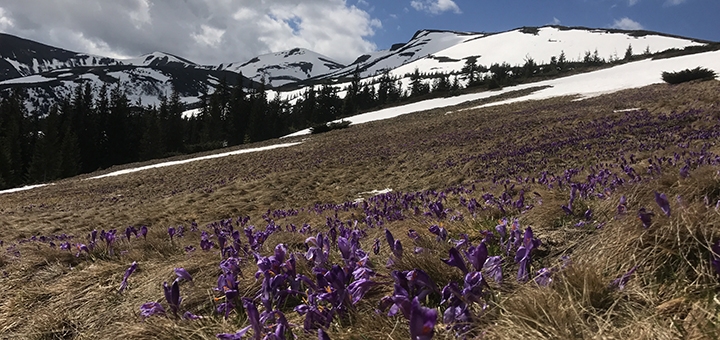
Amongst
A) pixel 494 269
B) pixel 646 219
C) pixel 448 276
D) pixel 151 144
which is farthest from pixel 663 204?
pixel 151 144

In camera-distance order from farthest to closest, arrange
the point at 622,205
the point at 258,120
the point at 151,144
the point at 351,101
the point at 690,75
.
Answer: the point at 351,101 → the point at 258,120 → the point at 151,144 → the point at 690,75 → the point at 622,205

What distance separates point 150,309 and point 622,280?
210cm

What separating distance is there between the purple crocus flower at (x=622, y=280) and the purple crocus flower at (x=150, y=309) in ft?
6.64

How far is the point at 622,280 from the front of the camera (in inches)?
63.1

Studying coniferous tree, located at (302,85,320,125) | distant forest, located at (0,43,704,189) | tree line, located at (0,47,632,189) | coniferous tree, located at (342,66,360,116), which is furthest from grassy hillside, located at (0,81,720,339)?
coniferous tree, located at (302,85,320,125)

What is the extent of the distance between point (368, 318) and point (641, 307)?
994 millimetres

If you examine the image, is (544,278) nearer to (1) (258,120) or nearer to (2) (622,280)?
(2) (622,280)

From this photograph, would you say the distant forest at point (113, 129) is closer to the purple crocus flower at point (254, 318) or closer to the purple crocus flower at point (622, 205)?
the purple crocus flower at point (622, 205)

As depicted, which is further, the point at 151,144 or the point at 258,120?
the point at 258,120

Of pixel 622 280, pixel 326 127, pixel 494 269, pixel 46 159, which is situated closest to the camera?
pixel 622 280

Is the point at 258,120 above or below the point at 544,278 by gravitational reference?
above

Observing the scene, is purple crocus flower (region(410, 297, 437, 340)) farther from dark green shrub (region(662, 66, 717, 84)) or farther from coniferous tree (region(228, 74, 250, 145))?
coniferous tree (region(228, 74, 250, 145))

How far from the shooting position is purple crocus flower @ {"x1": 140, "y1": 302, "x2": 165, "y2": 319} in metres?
1.94

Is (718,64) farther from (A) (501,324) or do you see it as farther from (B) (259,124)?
(B) (259,124)
